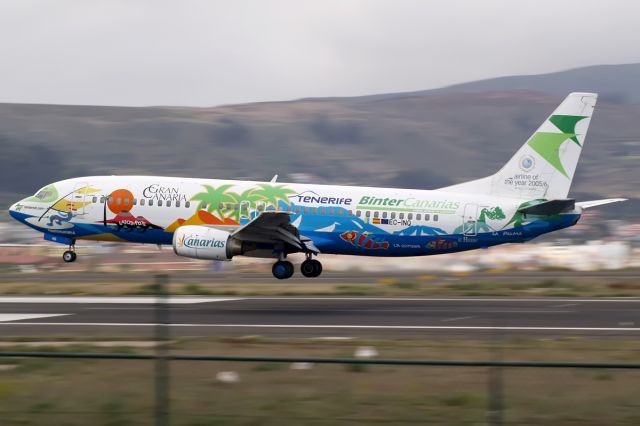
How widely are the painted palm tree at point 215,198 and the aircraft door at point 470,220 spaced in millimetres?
7460

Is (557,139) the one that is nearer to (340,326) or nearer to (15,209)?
(340,326)

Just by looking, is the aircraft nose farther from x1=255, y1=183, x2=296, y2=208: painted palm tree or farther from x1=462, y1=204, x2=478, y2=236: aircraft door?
x1=462, y1=204, x2=478, y2=236: aircraft door

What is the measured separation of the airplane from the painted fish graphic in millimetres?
32

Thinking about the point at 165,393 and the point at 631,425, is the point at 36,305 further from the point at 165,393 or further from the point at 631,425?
the point at 631,425

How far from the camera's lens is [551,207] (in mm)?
31469

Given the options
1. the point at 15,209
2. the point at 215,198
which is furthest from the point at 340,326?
the point at 15,209

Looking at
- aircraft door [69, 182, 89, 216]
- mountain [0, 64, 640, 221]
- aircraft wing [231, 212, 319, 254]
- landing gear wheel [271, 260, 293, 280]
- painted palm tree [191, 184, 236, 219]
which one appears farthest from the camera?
mountain [0, 64, 640, 221]

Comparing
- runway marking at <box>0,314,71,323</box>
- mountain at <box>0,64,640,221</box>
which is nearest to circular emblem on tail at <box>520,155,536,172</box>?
runway marking at <box>0,314,71,323</box>

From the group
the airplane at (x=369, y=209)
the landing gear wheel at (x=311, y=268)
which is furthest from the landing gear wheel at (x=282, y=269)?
the landing gear wheel at (x=311, y=268)

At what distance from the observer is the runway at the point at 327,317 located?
64.6ft

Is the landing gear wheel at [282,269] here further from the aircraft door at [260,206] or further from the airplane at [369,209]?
the aircraft door at [260,206]

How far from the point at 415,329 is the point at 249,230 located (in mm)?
12167

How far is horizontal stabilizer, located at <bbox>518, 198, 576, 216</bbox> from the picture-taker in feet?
103

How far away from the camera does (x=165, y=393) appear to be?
10.3 m
